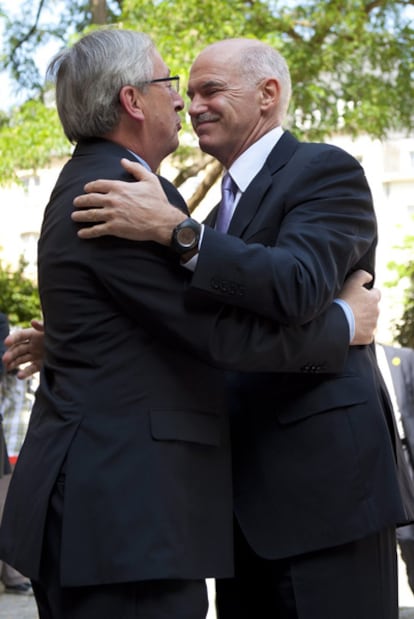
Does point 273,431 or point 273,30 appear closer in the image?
point 273,431

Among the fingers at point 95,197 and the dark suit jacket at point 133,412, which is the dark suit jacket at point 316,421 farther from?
the fingers at point 95,197

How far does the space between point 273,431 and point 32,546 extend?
72 centimetres

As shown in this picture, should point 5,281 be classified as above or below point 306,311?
below

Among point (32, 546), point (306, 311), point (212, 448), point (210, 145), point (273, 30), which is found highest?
point (273, 30)

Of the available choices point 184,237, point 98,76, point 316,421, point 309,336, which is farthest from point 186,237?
point 316,421

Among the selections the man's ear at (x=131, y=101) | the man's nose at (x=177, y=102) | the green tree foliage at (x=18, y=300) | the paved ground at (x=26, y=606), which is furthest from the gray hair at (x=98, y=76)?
the green tree foliage at (x=18, y=300)

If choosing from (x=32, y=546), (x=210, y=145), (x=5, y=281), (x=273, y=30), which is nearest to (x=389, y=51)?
(x=273, y=30)

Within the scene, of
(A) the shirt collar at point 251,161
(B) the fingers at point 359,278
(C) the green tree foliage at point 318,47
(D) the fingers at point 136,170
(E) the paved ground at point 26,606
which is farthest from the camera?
(C) the green tree foliage at point 318,47

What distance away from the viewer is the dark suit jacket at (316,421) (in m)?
2.95

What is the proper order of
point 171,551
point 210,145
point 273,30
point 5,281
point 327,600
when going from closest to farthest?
point 171,551 → point 327,600 → point 210,145 → point 273,30 → point 5,281

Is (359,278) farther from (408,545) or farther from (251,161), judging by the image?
(408,545)

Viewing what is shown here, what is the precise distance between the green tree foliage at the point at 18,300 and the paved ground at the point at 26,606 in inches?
322

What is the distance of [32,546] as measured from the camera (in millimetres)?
→ 2768

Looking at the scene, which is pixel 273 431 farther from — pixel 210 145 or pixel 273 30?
pixel 273 30
